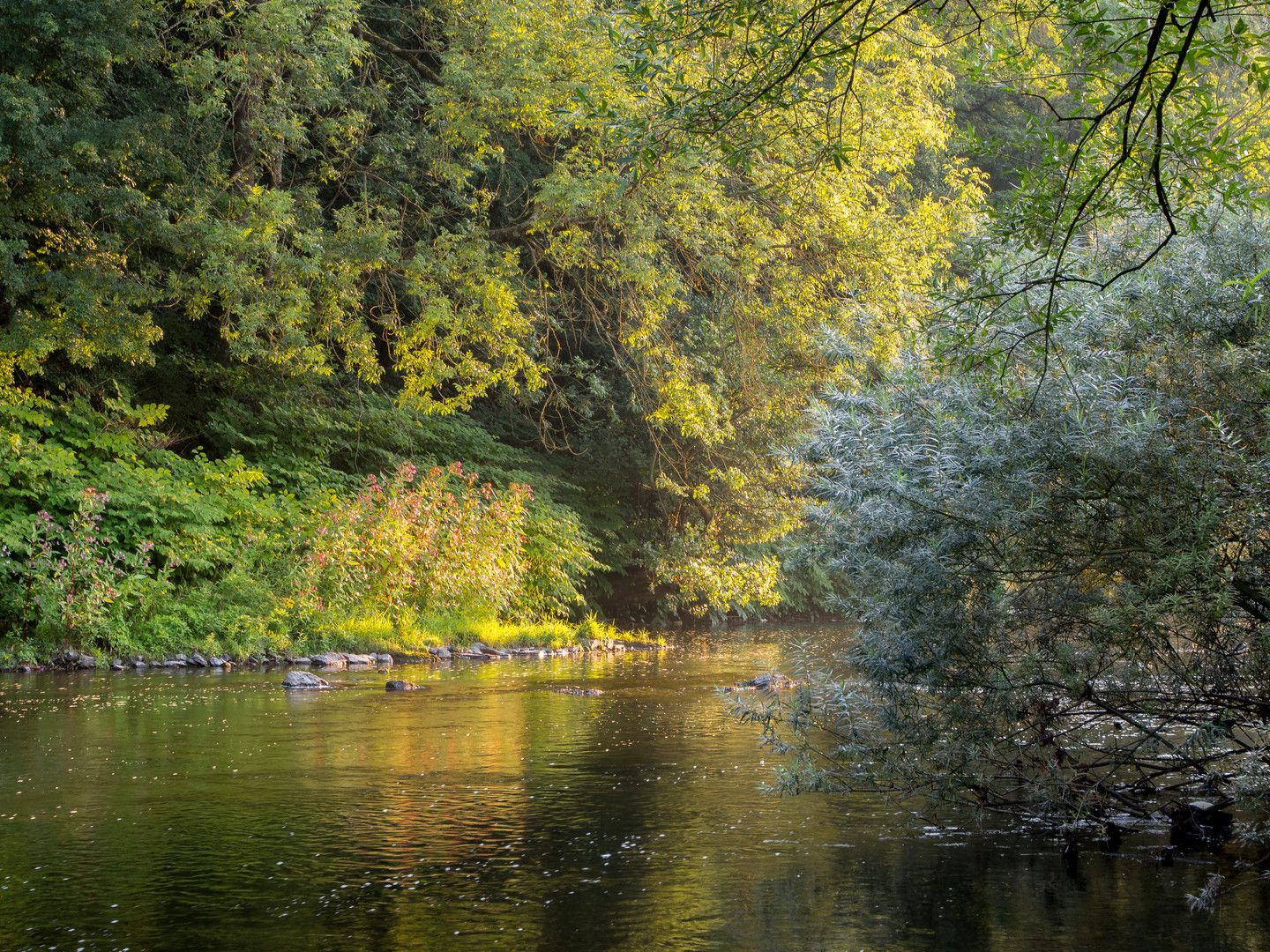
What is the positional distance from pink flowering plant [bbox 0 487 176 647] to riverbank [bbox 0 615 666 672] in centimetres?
24

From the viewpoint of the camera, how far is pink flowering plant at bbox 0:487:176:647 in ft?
42.7

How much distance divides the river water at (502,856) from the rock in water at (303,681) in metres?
2.59

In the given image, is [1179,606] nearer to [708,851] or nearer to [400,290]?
[708,851]

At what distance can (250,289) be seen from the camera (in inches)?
594

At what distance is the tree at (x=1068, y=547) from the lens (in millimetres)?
5094

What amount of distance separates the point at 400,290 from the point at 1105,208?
16.4 meters

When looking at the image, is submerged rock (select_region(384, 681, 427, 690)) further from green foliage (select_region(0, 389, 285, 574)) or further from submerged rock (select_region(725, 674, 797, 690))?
green foliage (select_region(0, 389, 285, 574))

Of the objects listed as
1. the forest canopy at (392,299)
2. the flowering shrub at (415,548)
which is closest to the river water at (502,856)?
the forest canopy at (392,299)

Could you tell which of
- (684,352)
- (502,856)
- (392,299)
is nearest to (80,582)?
(392,299)

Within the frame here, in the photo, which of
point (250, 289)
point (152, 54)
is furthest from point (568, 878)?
point (152, 54)

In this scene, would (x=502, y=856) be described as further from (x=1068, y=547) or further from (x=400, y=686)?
(x=400, y=686)

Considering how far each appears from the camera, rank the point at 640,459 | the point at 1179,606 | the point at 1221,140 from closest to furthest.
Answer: the point at 1221,140 → the point at 1179,606 → the point at 640,459

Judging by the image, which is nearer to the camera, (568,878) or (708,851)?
(568,878)

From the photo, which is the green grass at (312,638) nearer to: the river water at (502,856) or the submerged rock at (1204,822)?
the river water at (502,856)
